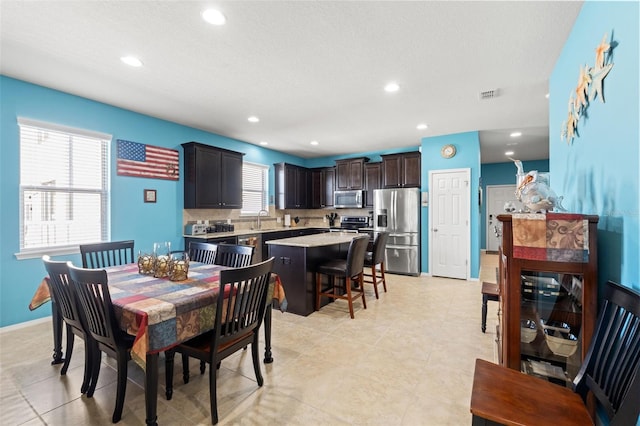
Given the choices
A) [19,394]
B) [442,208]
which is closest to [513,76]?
[442,208]

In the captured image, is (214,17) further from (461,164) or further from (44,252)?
(461,164)

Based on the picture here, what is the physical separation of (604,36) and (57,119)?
4.94 meters

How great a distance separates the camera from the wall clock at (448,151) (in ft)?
16.8

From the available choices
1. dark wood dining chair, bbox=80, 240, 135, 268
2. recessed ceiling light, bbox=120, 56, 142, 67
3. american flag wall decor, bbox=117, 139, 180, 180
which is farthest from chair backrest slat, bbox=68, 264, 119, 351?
american flag wall decor, bbox=117, 139, 180, 180

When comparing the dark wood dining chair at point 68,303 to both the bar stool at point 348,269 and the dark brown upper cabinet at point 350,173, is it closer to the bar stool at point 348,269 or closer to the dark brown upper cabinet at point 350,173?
the bar stool at point 348,269

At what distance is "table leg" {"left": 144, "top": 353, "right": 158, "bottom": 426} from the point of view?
A: 149 cm

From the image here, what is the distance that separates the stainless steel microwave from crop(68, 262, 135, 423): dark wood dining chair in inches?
206

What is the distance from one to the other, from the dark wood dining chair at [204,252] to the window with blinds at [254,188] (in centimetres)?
276

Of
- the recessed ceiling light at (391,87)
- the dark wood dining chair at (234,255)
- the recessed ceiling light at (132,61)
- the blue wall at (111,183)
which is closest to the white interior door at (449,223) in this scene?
the recessed ceiling light at (391,87)

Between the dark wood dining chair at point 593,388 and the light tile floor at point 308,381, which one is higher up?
the dark wood dining chair at point 593,388

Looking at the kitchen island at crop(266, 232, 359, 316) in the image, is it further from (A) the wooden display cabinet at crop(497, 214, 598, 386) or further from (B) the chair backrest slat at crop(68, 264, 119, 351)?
(A) the wooden display cabinet at crop(497, 214, 598, 386)

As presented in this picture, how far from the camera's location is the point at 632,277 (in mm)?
1190

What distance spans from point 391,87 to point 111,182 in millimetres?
3816

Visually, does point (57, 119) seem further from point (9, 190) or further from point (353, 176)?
point (353, 176)
